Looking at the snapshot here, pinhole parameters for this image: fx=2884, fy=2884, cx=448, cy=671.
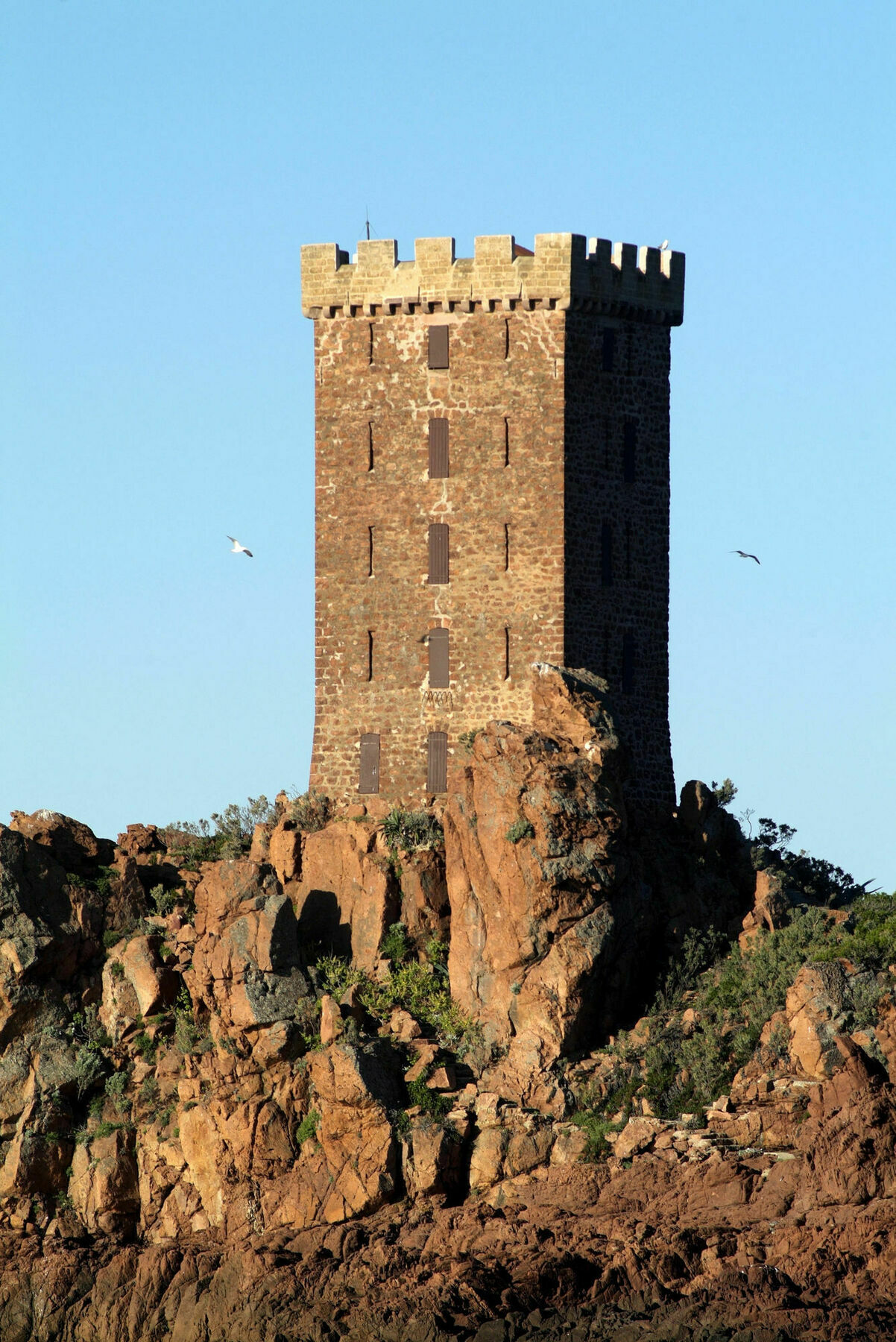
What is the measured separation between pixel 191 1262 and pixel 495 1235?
7.06 metres

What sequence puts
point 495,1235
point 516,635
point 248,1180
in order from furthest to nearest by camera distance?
point 516,635, point 248,1180, point 495,1235

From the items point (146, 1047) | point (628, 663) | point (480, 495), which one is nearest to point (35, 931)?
point (146, 1047)

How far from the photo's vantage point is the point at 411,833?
70.2m

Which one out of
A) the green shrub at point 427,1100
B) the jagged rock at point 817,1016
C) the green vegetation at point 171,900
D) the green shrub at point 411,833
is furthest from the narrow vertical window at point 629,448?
the green shrub at point 427,1100

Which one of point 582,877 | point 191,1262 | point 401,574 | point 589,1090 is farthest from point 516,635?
point 191,1262

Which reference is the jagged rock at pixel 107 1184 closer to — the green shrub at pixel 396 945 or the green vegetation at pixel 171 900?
the green vegetation at pixel 171 900

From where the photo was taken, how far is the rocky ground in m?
58.7

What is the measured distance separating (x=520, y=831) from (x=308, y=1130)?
826cm

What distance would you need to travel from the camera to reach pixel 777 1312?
55312mm

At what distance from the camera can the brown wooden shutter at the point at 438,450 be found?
72.1 meters

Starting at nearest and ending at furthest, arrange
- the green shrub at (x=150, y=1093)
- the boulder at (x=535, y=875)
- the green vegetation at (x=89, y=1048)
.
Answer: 1. the boulder at (x=535, y=875)
2. the green shrub at (x=150, y=1093)
3. the green vegetation at (x=89, y=1048)

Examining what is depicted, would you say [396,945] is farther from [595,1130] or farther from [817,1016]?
[817,1016]

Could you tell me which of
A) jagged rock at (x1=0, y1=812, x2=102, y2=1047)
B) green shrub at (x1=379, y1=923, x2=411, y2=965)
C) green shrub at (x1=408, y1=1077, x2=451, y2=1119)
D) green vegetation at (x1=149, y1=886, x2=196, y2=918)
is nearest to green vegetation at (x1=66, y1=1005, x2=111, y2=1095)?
jagged rock at (x1=0, y1=812, x2=102, y2=1047)

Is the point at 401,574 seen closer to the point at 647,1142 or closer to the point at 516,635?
the point at 516,635
